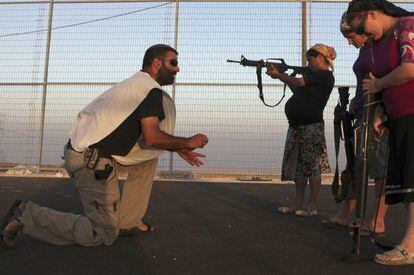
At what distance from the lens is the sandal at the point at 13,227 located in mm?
3100

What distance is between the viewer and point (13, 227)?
3141mm

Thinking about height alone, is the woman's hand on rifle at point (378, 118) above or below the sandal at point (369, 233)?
above

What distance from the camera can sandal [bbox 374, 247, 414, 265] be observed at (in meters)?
2.76

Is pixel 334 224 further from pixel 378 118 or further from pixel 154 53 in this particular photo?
pixel 154 53

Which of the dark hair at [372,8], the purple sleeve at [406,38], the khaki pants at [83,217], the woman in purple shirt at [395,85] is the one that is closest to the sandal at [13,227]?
the khaki pants at [83,217]

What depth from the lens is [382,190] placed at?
3.47 m

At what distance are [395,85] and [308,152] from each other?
1865 mm

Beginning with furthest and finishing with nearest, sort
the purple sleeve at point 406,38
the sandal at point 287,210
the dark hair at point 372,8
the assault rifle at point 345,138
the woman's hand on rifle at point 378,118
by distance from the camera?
the sandal at point 287,210 < the assault rifle at point 345,138 < the woman's hand on rifle at point 378,118 < the dark hair at point 372,8 < the purple sleeve at point 406,38

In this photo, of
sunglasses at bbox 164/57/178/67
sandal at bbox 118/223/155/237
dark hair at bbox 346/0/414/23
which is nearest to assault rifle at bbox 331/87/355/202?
dark hair at bbox 346/0/414/23

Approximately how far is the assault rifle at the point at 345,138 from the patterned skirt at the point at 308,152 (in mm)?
465

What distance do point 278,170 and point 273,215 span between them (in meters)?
3.60

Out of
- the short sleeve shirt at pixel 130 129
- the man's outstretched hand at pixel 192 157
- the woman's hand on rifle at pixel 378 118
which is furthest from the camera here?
the man's outstretched hand at pixel 192 157

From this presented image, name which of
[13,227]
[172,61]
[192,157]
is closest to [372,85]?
[192,157]

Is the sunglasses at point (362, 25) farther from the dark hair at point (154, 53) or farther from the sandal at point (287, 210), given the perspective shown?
the sandal at point (287, 210)
